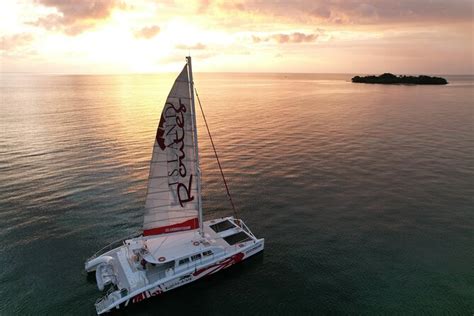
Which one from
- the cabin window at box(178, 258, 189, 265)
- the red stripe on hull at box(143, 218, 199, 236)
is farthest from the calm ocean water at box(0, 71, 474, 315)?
the red stripe on hull at box(143, 218, 199, 236)

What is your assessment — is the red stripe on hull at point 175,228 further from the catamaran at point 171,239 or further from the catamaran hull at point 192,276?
the catamaran hull at point 192,276

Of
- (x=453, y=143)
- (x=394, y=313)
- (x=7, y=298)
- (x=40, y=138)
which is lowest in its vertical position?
(x=394, y=313)

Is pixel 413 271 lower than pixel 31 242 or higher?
lower

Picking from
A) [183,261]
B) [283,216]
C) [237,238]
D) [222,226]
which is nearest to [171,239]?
[183,261]

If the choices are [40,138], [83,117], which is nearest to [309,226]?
[40,138]

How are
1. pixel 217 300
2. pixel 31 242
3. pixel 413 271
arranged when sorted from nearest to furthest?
pixel 217 300 → pixel 413 271 → pixel 31 242

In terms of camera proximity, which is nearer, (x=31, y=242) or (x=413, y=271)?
(x=413, y=271)

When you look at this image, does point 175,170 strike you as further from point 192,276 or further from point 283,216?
point 283,216

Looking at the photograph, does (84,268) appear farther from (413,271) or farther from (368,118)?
(368,118)
